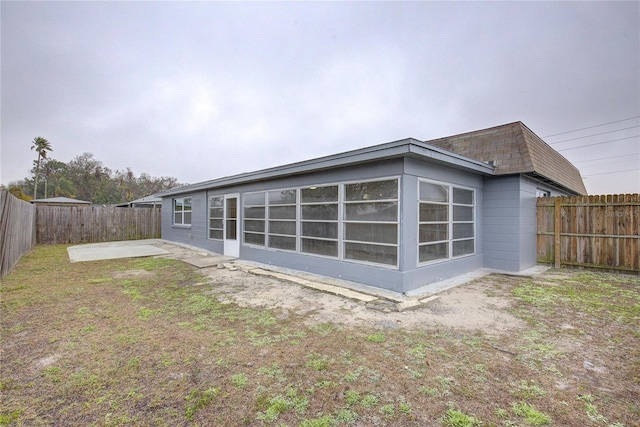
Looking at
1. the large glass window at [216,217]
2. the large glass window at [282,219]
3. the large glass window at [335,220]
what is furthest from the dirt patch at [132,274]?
the large glass window at [216,217]

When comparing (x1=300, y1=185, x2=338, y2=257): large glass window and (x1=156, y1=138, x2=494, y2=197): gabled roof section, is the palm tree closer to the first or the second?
(x1=156, y1=138, x2=494, y2=197): gabled roof section

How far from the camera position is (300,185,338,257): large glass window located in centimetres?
598

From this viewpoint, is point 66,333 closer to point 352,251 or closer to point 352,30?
point 352,251

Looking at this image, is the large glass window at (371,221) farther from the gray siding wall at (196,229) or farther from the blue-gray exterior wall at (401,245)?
the gray siding wall at (196,229)

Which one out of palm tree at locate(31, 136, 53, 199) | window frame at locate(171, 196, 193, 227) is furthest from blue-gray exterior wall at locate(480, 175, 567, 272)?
palm tree at locate(31, 136, 53, 199)

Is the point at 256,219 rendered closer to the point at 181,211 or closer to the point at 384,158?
the point at 384,158

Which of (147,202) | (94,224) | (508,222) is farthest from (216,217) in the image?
(147,202)

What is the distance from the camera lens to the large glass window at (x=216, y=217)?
393 inches

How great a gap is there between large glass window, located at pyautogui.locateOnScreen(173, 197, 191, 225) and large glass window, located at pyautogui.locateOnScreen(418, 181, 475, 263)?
35.2 feet

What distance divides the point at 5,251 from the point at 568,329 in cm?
1042

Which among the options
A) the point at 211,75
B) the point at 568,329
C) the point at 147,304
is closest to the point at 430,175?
the point at 568,329

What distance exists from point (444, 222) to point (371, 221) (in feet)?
5.77

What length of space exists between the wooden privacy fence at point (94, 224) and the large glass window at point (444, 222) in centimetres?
1576

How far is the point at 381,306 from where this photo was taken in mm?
4164
